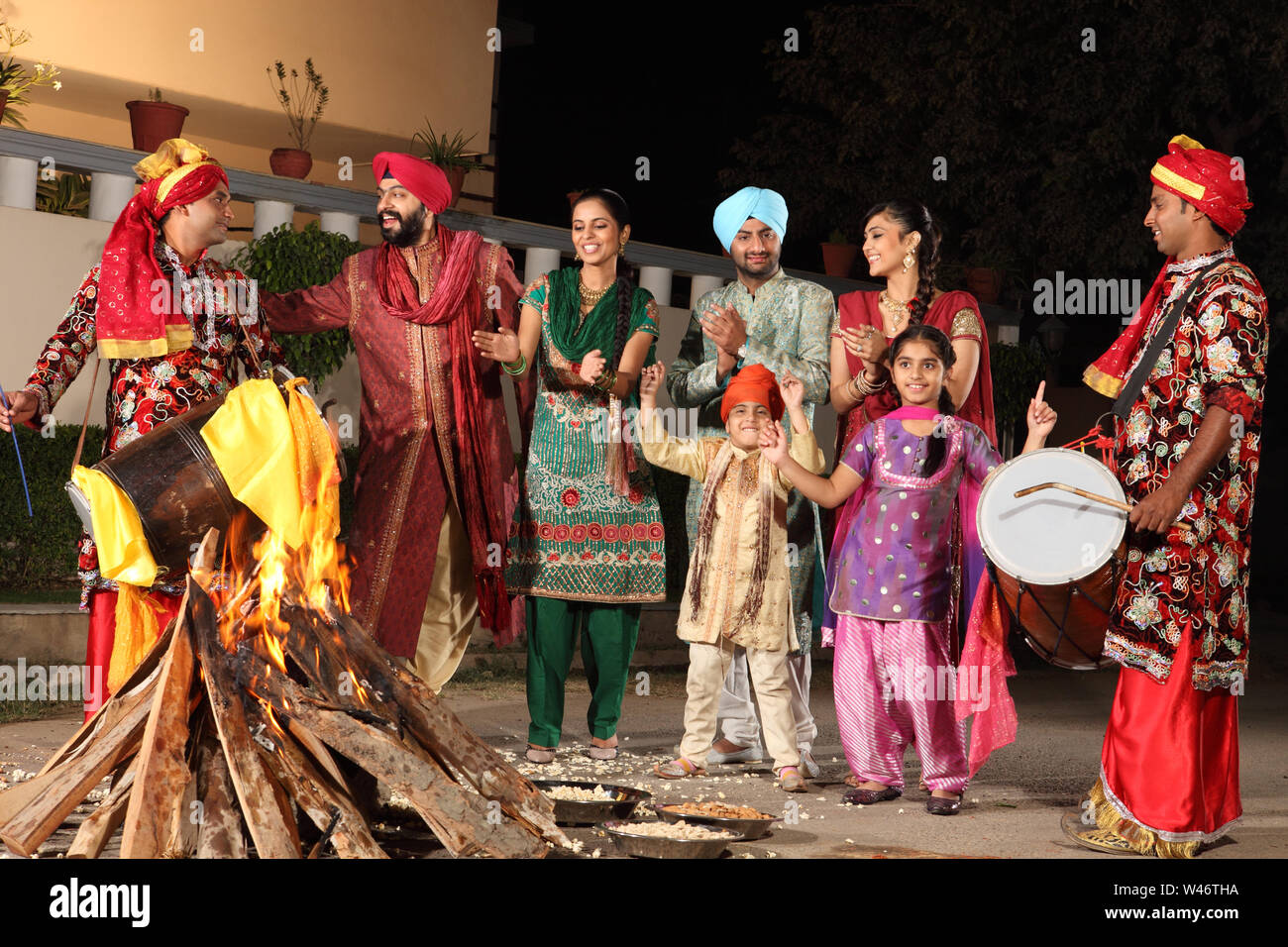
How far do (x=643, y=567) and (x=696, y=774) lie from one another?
0.83m

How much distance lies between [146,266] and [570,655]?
84.3 inches

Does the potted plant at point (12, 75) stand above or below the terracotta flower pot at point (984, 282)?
above

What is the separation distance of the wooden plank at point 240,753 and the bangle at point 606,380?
1.89 m

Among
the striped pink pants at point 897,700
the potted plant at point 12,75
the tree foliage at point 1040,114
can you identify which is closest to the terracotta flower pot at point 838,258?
the tree foliage at point 1040,114

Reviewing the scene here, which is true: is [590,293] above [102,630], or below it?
above

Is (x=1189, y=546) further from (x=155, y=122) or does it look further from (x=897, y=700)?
(x=155, y=122)

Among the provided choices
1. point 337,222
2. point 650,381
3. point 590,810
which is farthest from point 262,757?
point 337,222

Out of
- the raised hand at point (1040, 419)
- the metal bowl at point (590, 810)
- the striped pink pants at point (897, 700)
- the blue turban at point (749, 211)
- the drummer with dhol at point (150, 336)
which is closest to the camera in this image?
the metal bowl at point (590, 810)

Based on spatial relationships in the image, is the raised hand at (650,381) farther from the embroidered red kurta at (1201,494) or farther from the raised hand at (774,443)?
the embroidered red kurta at (1201,494)

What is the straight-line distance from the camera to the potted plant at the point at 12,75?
27.5 ft

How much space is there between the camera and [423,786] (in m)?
3.83

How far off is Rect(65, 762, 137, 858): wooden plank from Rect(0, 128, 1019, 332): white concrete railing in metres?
4.85

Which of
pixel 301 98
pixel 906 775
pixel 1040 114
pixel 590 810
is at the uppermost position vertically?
pixel 1040 114
